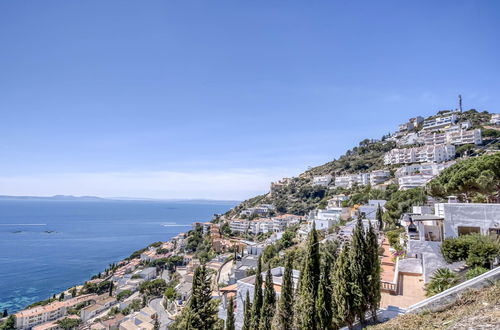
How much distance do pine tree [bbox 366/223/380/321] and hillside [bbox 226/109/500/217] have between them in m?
42.8

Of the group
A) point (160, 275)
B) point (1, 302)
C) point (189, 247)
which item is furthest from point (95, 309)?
point (189, 247)

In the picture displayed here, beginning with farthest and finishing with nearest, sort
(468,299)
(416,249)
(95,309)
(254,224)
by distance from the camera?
1. (254,224)
2. (95,309)
3. (416,249)
4. (468,299)

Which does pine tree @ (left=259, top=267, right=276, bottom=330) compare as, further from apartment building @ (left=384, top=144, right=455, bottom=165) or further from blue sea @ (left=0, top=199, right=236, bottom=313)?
apartment building @ (left=384, top=144, right=455, bottom=165)

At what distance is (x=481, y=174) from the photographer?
15.3 meters

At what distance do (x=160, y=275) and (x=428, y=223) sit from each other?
4389 centimetres

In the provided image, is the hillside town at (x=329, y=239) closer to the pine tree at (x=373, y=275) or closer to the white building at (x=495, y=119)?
the white building at (x=495, y=119)

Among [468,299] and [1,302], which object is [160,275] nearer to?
[1,302]

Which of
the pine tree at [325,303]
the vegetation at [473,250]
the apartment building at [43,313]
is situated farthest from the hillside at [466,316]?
the apartment building at [43,313]

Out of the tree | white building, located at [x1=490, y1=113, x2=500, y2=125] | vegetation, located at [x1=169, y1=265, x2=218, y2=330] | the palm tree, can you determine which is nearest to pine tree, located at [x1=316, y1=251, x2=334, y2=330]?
vegetation, located at [x1=169, y1=265, x2=218, y2=330]

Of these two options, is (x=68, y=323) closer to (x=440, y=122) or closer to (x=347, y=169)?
(x=347, y=169)

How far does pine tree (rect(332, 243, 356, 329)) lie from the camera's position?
8766mm

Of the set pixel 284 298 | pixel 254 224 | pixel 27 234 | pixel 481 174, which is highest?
pixel 481 174

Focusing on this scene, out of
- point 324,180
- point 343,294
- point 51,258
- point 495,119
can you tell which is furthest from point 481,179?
point 51,258

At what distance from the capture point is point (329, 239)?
96.4 ft
